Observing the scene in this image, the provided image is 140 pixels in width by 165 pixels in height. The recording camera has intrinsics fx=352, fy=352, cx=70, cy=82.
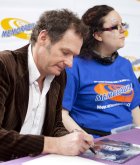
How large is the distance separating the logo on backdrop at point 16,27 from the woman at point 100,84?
0.50 m

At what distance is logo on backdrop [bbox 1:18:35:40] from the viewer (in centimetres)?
239

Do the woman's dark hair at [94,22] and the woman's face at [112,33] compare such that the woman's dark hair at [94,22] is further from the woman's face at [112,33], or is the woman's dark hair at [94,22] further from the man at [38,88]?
the man at [38,88]

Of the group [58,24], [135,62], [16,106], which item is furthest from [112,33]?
[135,62]

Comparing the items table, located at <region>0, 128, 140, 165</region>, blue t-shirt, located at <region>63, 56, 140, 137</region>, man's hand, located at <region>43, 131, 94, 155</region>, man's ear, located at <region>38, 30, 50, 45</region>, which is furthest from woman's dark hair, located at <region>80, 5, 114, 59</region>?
man's hand, located at <region>43, 131, 94, 155</region>

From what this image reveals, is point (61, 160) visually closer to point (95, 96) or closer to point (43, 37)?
point (43, 37)

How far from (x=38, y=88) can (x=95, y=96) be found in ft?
1.83

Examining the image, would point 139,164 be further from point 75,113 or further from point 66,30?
point 75,113

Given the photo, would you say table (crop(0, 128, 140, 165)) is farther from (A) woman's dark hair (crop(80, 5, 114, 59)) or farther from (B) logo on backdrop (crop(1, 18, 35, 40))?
(B) logo on backdrop (crop(1, 18, 35, 40))

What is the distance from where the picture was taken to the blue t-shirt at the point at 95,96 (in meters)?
2.05

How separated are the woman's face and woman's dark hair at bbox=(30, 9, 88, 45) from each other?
69cm

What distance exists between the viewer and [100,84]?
2055 mm

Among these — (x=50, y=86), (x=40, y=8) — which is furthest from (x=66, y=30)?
(x=40, y=8)

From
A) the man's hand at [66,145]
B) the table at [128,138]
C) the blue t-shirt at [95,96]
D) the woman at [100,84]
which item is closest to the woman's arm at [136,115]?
the woman at [100,84]

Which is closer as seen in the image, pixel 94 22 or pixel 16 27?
pixel 94 22
